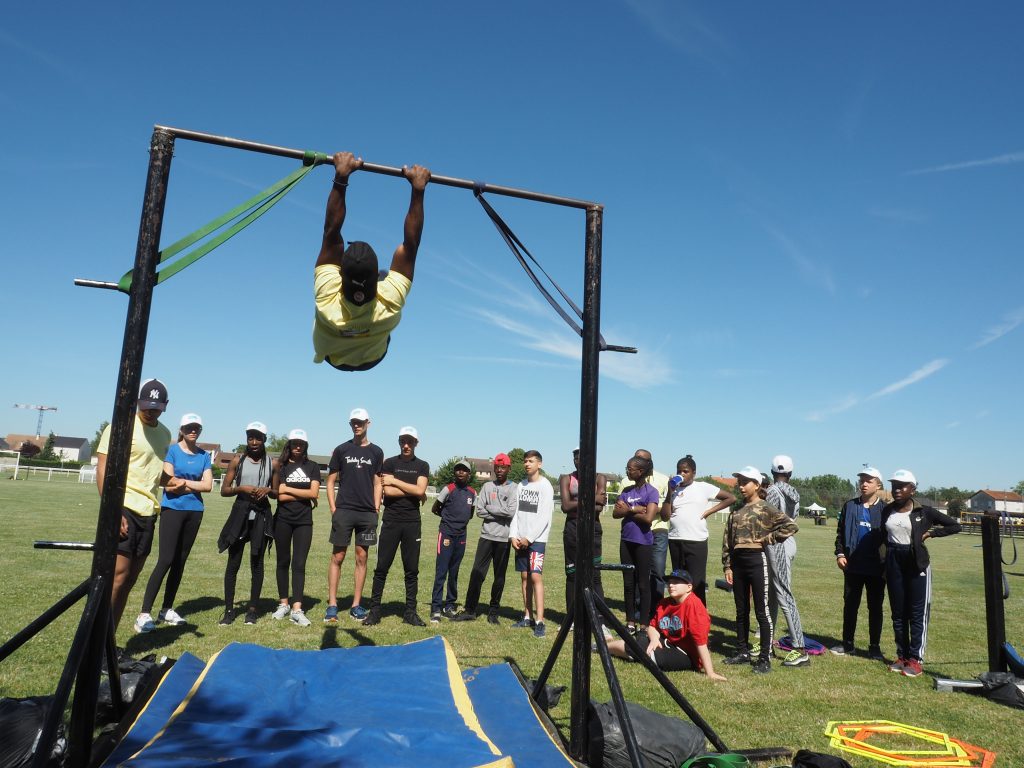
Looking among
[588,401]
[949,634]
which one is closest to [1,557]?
[588,401]

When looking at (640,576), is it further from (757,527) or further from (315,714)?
(315,714)

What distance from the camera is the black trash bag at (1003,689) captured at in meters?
5.12

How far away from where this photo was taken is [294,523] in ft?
22.4

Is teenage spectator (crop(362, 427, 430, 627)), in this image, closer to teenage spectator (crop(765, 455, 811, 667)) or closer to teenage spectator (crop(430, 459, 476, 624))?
teenage spectator (crop(430, 459, 476, 624))

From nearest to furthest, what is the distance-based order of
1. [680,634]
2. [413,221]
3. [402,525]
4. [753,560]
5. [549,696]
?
[413,221] < [549,696] < [680,634] < [753,560] < [402,525]

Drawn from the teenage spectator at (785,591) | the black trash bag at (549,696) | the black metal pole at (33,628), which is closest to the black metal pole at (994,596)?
the teenage spectator at (785,591)

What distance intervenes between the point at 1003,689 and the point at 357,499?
5.85 m

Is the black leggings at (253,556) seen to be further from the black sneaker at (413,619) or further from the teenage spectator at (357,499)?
the black sneaker at (413,619)

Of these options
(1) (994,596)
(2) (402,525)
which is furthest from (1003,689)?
(2) (402,525)

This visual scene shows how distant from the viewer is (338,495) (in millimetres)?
7012

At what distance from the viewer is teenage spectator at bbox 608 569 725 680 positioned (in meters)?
5.71

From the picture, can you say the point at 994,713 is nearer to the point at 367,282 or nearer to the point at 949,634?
the point at 949,634

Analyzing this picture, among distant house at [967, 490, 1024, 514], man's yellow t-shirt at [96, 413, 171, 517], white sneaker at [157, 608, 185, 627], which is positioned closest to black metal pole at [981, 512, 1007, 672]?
man's yellow t-shirt at [96, 413, 171, 517]

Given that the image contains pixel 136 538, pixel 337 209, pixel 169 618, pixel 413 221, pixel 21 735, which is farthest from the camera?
pixel 169 618
